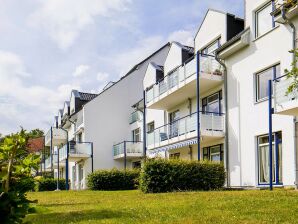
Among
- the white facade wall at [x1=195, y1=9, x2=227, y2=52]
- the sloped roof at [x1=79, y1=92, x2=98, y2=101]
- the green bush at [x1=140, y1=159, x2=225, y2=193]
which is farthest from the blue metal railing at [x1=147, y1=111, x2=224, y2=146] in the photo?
the sloped roof at [x1=79, y1=92, x2=98, y2=101]

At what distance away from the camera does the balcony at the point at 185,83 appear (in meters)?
Answer: 22.0

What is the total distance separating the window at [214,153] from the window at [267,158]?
3563 millimetres

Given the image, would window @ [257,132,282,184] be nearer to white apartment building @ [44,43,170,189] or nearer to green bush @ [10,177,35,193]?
green bush @ [10,177,35,193]

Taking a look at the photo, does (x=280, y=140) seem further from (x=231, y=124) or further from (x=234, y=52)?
(x=234, y=52)

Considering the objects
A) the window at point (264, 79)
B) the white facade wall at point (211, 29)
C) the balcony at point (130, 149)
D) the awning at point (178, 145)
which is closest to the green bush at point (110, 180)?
the awning at point (178, 145)

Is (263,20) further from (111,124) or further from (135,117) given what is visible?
(111,124)

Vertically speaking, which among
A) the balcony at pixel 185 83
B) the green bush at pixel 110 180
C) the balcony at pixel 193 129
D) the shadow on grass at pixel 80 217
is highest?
the balcony at pixel 185 83

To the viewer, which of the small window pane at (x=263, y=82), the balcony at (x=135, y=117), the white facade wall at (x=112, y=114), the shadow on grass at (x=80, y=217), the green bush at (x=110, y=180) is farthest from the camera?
the white facade wall at (x=112, y=114)

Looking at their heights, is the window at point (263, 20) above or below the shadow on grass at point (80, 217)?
above

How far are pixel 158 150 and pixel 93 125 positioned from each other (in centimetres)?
1128

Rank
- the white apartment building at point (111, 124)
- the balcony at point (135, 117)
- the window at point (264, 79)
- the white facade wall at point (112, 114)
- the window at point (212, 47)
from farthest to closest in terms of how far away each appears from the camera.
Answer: the white facade wall at point (112, 114), the white apartment building at point (111, 124), the balcony at point (135, 117), the window at point (212, 47), the window at point (264, 79)

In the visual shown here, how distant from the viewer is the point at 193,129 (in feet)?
73.0

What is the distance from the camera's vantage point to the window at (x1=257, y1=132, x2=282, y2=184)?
17.1m

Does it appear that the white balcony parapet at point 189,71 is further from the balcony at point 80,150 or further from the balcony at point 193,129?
the balcony at point 80,150
